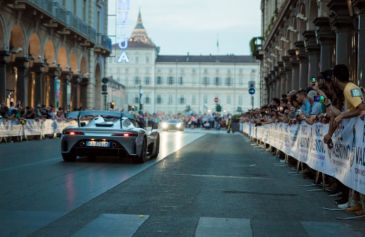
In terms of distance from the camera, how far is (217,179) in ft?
43.0

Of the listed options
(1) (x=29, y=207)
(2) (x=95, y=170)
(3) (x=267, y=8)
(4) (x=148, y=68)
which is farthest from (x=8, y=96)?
(4) (x=148, y=68)

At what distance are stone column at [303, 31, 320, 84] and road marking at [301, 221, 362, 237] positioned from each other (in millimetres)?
23670

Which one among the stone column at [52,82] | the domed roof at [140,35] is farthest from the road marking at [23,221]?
the domed roof at [140,35]

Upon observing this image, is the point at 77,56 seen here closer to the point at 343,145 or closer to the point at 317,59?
the point at 317,59

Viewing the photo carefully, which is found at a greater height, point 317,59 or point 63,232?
point 317,59

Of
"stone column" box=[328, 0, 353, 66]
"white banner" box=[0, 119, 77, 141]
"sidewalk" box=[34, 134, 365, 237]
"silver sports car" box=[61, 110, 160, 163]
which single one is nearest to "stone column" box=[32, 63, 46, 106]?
"white banner" box=[0, 119, 77, 141]

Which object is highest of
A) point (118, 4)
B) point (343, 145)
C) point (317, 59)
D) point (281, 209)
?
point (118, 4)

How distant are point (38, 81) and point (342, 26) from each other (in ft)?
80.2

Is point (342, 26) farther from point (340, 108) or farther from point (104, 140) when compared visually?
point (340, 108)

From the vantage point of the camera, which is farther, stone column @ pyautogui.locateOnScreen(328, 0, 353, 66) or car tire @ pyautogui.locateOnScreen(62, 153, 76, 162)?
stone column @ pyautogui.locateOnScreen(328, 0, 353, 66)

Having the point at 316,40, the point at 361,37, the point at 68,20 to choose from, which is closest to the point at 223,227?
the point at 361,37

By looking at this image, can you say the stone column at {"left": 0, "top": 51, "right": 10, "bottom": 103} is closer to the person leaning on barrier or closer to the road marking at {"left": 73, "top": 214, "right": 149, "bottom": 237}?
the person leaning on barrier

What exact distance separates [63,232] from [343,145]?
14.8ft

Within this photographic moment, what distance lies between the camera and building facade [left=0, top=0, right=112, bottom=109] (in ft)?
123
